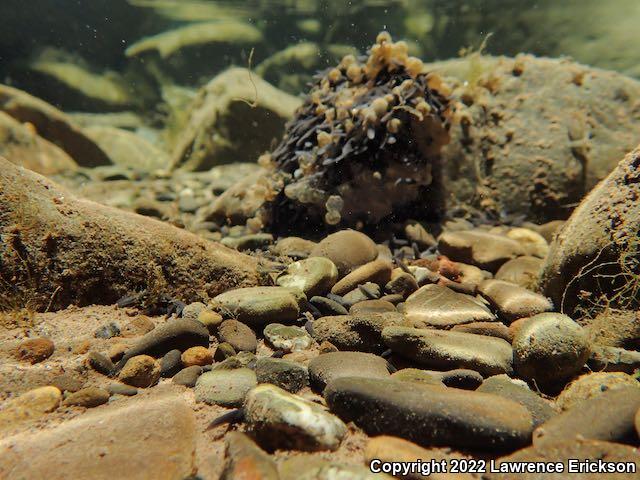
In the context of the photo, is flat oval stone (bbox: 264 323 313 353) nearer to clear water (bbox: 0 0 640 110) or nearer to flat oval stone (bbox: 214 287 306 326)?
flat oval stone (bbox: 214 287 306 326)

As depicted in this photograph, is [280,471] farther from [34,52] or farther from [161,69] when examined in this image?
[34,52]

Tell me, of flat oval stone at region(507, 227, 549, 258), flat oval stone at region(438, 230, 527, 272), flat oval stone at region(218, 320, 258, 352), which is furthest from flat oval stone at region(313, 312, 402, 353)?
flat oval stone at region(507, 227, 549, 258)

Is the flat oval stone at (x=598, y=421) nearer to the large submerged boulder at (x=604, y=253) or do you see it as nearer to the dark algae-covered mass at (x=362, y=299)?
the dark algae-covered mass at (x=362, y=299)

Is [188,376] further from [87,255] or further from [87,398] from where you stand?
[87,255]

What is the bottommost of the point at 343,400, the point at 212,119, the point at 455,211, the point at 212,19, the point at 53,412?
the point at 53,412

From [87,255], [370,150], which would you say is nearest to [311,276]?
[87,255]

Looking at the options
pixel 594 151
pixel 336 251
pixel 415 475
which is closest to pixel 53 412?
pixel 415 475

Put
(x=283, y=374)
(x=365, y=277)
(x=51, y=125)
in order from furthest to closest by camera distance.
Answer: (x=51, y=125)
(x=365, y=277)
(x=283, y=374)
